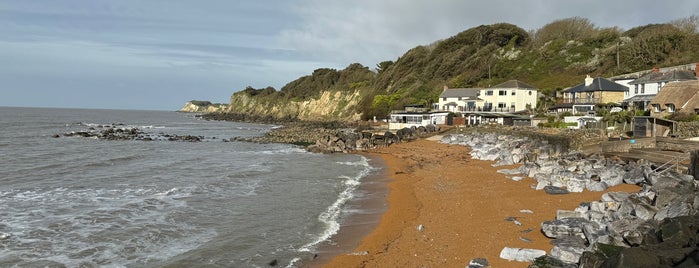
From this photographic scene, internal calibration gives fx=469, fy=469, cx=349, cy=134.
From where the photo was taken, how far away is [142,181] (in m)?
26.4

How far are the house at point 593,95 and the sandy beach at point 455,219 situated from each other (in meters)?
31.4

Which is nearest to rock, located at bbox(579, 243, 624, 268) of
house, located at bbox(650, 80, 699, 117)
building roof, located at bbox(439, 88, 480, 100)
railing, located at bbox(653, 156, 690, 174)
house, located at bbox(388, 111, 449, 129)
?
railing, located at bbox(653, 156, 690, 174)

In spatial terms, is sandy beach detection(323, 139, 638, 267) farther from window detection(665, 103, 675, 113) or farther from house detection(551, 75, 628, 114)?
house detection(551, 75, 628, 114)

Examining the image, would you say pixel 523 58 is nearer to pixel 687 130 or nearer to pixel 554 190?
pixel 687 130

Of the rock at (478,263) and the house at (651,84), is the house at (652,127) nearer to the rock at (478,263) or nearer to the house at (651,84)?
the house at (651,84)

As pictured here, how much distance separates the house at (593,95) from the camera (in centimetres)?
5322

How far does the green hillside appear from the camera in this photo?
73312 mm

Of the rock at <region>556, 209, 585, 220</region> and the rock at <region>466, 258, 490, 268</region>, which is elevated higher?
the rock at <region>556, 209, 585, 220</region>

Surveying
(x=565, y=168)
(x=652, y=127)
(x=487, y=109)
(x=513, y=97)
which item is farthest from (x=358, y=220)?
(x=513, y=97)

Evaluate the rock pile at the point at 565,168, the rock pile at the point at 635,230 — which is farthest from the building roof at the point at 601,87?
the rock pile at the point at 635,230

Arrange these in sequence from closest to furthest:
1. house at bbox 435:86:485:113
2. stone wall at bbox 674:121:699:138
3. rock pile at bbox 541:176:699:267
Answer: rock pile at bbox 541:176:699:267, stone wall at bbox 674:121:699:138, house at bbox 435:86:485:113

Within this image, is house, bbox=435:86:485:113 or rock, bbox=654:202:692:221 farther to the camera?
house, bbox=435:86:485:113

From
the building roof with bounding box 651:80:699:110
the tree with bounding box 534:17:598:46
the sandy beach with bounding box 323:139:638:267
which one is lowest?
the sandy beach with bounding box 323:139:638:267

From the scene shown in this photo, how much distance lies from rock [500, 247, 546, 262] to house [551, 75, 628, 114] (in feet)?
149
